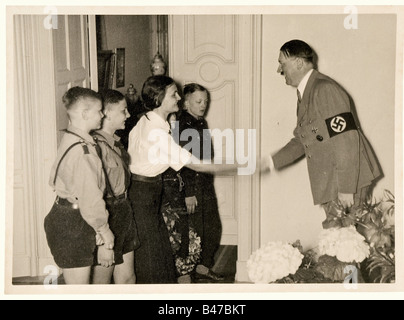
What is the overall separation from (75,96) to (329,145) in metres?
1.03

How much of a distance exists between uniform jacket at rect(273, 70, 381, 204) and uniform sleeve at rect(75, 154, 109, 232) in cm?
72

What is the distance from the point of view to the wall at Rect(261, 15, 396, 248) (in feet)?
9.36

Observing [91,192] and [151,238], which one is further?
[151,238]

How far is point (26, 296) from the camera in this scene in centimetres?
288

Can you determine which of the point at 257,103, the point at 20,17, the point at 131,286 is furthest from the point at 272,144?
the point at 20,17

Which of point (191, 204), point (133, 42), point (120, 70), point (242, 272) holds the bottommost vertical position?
point (242, 272)

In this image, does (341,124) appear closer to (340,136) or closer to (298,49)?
(340,136)

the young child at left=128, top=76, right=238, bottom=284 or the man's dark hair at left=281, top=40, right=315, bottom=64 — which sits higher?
the man's dark hair at left=281, top=40, right=315, bottom=64

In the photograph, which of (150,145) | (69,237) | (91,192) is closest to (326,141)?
(150,145)

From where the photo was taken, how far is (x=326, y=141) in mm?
2877

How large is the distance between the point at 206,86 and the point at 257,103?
0.22 m

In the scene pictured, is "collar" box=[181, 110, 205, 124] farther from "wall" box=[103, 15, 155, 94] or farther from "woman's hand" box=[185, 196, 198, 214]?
"woman's hand" box=[185, 196, 198, 214]

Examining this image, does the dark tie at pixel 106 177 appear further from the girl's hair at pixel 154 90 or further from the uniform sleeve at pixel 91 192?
the girl's hair at pixel 154 90

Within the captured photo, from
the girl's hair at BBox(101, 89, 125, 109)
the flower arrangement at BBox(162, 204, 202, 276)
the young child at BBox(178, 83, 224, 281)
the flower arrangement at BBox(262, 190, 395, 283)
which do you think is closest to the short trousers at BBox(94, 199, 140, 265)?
the flower arrangement at BBox(162, 204, 202, 276)
